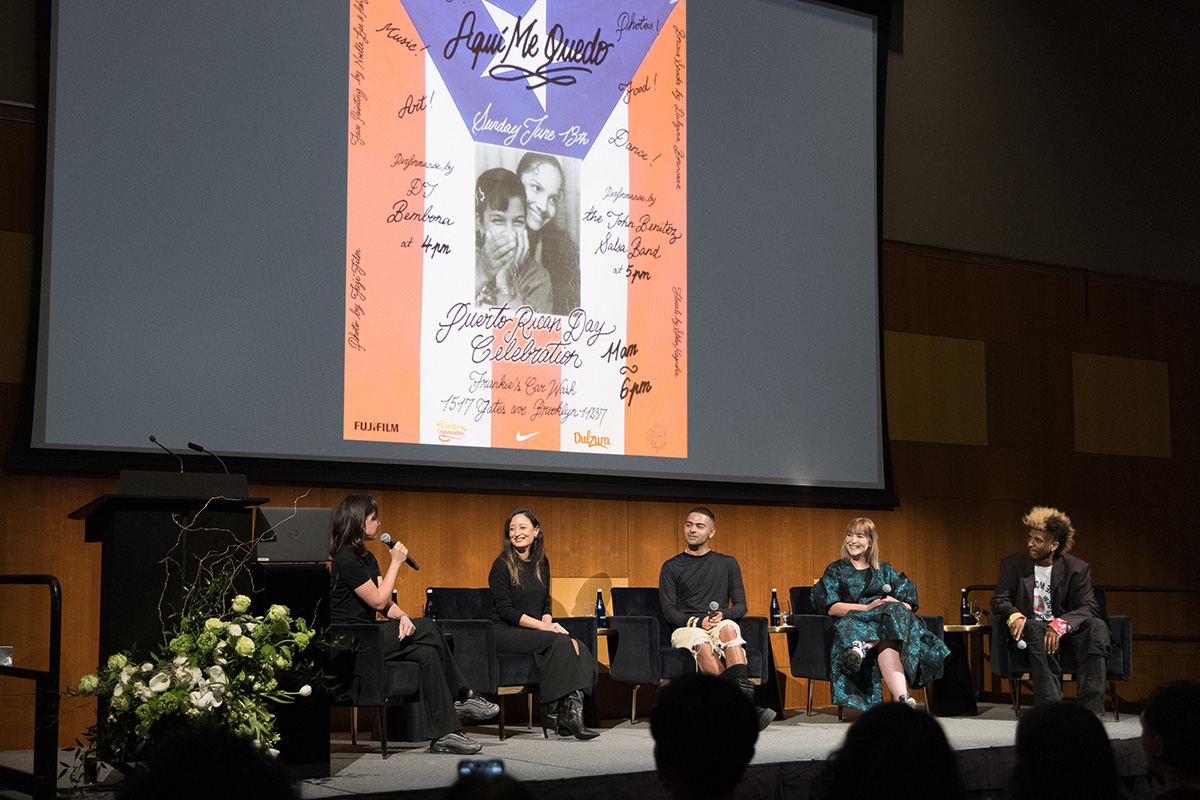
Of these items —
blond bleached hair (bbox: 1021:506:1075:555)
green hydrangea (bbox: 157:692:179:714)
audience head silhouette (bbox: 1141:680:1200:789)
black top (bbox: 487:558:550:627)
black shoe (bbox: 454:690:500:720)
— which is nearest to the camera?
audience head silhouette (bbox: 1141:680:1200:789)

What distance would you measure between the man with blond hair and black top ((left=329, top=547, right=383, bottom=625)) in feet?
11.0

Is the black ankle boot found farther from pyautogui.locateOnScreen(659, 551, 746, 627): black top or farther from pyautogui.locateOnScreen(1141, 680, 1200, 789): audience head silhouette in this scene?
pyautogui.locateOnScreen(1141, 680, 1200, 789): audience head silhouette

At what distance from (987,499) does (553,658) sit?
3690mm

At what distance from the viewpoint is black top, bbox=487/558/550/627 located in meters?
5.48

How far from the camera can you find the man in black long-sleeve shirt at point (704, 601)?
560 centimetres

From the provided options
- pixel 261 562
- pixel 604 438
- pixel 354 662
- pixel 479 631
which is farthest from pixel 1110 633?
pixel 261 562

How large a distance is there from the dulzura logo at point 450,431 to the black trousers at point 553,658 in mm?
990

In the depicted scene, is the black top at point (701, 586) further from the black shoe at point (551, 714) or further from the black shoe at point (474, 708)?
the black shoe at point (474, 708)

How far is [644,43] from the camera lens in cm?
656

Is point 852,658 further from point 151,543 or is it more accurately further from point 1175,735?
point 1175,735

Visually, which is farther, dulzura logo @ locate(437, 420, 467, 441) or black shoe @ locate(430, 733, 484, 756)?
dulzura logo @ locate(437, 420, 467, 441)

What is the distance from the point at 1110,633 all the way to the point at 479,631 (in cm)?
338

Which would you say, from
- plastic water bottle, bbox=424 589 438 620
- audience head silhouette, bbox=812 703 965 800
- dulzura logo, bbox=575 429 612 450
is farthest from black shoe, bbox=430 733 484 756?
audience head silhouette, bbox=812 703 965 800

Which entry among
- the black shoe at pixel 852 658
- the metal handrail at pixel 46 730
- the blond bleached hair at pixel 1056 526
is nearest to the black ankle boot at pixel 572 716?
the black shoe at pixel 852 658
